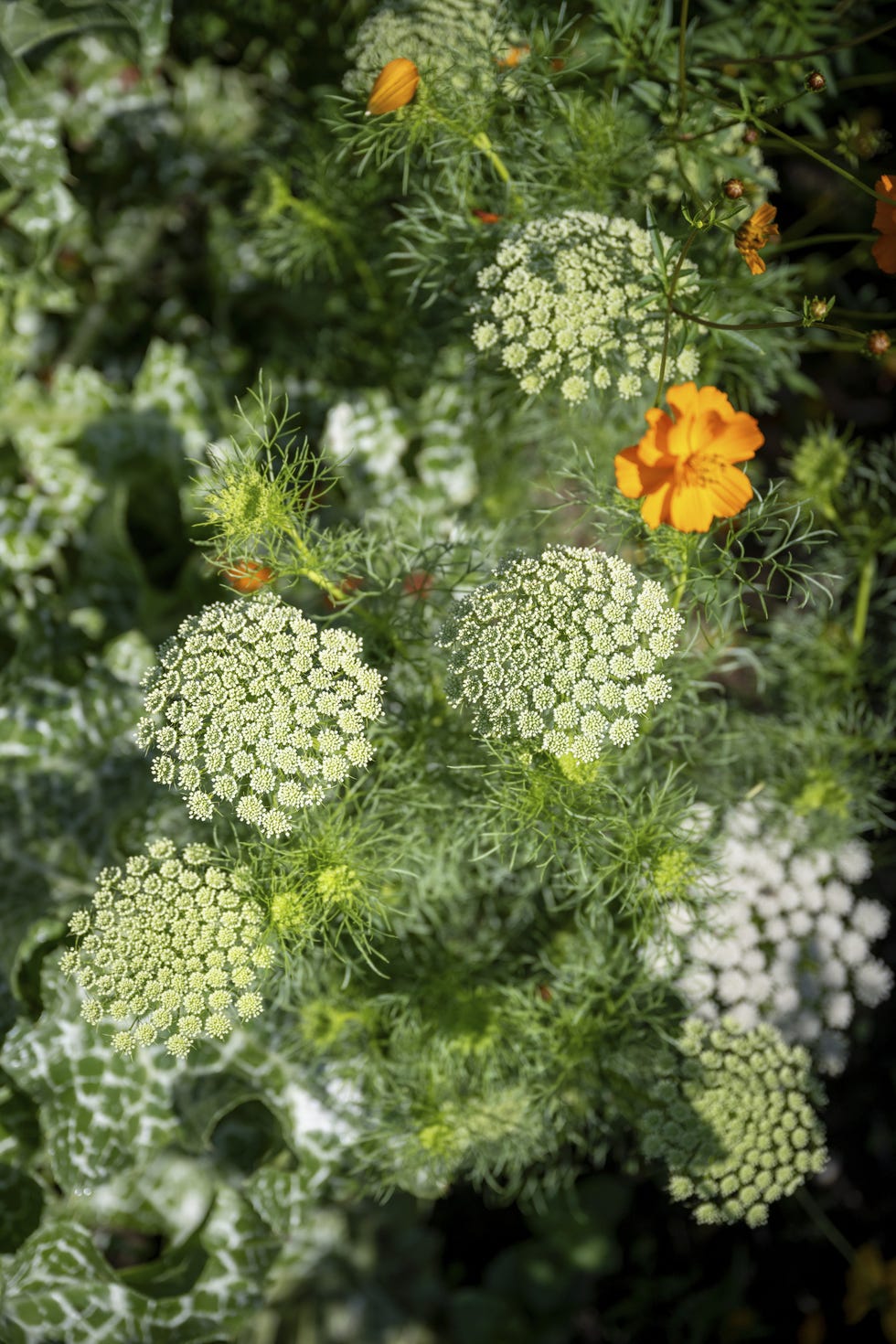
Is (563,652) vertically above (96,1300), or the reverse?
(563,652)

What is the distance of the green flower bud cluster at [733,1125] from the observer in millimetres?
1941

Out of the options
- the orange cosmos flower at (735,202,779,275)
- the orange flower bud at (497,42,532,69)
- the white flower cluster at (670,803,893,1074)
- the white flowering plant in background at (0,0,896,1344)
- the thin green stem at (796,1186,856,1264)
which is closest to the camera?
the orange cosmos flower at (735,202,779,275)

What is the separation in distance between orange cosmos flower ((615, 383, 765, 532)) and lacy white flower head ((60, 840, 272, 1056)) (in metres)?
0.95

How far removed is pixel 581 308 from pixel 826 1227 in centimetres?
255

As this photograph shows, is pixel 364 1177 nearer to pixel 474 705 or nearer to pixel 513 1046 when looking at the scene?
pixel 513 1046

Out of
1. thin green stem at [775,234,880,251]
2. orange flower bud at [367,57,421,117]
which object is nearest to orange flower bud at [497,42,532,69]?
orange flower bud at [367,57,421,117]

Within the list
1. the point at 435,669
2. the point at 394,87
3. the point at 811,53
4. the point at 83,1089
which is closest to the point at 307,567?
the point at 435,669

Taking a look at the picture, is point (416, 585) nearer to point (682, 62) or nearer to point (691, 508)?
point (691, 508)

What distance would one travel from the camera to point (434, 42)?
1.96 metres

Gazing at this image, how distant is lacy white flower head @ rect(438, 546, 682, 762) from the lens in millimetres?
1541

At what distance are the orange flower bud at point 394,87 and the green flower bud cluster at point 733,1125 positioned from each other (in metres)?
1.87

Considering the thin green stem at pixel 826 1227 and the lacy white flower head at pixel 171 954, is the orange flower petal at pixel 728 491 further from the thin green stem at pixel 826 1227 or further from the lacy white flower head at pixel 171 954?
the thin green stem at pixel 826 1227

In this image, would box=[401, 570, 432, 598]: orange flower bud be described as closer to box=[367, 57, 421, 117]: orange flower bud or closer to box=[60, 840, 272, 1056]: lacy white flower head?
box=[60, 840, 272, 1056]: lacy white flower head

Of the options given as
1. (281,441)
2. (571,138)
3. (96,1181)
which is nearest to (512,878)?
(96,1181)
